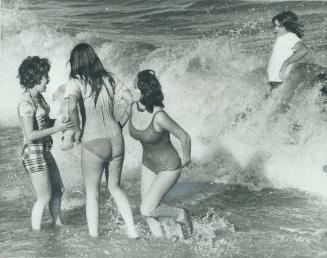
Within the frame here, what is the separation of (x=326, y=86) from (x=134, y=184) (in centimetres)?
308

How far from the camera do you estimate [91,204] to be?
4824mm

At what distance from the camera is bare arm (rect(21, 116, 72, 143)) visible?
470cm

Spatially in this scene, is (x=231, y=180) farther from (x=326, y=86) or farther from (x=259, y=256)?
(x=259, y=256)

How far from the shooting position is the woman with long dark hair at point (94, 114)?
4.66 meters

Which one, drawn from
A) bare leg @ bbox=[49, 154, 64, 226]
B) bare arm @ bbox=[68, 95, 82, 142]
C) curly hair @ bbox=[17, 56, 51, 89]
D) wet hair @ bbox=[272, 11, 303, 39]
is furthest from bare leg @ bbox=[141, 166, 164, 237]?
wet hair @ bbox=[272, 11, 303, 39]

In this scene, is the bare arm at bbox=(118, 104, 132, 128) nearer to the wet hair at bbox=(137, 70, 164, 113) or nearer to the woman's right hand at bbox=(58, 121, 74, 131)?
the wet hair at bbox=(137, 70, 164, 113)

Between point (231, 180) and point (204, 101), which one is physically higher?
point (204, 101)

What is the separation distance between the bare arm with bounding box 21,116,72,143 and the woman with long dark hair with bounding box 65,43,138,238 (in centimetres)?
10

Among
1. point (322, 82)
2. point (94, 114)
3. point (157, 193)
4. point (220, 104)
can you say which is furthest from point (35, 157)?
point (220, 104)

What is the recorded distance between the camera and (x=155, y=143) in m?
4.63

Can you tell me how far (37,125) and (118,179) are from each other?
2.49 feet

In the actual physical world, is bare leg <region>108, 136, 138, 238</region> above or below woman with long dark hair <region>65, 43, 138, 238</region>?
below

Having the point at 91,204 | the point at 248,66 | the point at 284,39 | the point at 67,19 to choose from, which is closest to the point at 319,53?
the point at 248,66

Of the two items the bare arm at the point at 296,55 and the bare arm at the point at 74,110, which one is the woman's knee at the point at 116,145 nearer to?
the bare arm at the point at 74,110
